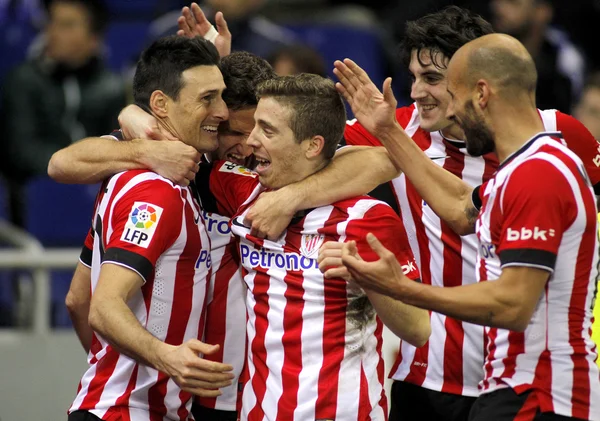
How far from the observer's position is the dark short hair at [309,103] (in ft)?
12.9

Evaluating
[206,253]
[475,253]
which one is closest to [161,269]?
[206,253]

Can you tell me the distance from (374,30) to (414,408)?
5413 millimetres

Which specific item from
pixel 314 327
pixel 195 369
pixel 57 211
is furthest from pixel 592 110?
pixel 195 369

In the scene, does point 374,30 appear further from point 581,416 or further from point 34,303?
point 581,416

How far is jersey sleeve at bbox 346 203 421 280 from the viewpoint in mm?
3783

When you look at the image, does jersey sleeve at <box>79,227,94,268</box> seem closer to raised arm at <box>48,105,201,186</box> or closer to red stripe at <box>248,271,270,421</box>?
raised arm at <box>48,105,201,186</box>

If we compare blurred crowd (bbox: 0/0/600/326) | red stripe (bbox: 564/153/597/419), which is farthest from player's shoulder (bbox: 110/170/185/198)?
blurred crowd (bbox: 0/0/600/326)

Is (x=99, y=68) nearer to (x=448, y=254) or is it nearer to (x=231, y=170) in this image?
(x=231, y=170)

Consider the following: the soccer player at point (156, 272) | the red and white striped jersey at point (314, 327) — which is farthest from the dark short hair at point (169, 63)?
the red and white striped jersey at point (314, 327)

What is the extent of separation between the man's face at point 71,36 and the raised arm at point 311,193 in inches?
188

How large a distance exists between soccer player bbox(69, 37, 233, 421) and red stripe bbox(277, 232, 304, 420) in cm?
26

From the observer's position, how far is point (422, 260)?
4418 millimetres

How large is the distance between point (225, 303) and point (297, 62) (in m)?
3.24

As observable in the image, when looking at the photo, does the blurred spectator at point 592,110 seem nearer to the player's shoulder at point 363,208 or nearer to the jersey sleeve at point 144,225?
the player's shoulder at point 363,208
